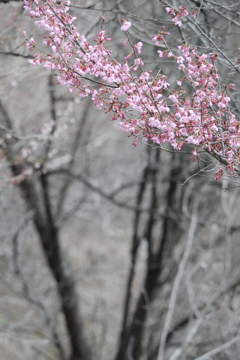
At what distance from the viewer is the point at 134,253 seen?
827cm

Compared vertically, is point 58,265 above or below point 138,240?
below

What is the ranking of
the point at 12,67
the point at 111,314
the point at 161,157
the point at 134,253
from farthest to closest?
the point at 111,314 < the point at 134,253 < the point at 161,157 < the point at 12,67

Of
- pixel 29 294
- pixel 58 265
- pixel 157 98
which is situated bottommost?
pixel 29 294

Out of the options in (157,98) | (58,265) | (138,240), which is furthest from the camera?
(138,240)

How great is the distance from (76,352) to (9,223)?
9.33 feet

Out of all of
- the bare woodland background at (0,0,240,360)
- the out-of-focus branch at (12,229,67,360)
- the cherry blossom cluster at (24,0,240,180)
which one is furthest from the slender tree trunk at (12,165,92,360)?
the cherry blossom cluster at (24,0,240,180)

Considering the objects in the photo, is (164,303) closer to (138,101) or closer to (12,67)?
(12,67)

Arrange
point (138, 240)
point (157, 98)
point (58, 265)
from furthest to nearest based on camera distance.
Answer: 1. point (138, 240)
2. point (58, 265)
3. point (157, 98)

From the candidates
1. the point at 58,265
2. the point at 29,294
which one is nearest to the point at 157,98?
the point at 58,265

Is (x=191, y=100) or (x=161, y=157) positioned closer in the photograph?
(x=191, y=100)

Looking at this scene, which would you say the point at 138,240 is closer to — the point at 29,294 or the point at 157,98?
the point at 29,294

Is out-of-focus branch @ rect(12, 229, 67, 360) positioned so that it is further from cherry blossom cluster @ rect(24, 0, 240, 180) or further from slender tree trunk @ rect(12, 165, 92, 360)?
cherry blossom cluster @ rect(24, 0, 240, 180)

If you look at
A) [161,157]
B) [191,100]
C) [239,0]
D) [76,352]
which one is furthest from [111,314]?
[191,100]

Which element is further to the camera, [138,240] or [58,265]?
[138,240]
